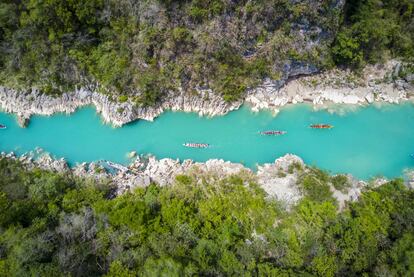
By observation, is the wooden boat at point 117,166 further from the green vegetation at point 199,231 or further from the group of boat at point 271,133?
the group of boat at point 271,133

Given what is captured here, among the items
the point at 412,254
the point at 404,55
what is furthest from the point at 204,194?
the point at 404,55

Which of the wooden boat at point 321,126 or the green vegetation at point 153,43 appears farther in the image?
the wooden boat at point 321,126

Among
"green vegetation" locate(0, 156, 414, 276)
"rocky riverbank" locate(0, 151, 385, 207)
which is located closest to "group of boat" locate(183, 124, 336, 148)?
"rocky riverbank" locate(0, 151, 385, 207)

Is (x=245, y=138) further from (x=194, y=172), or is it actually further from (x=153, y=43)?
(x=153, y=43)

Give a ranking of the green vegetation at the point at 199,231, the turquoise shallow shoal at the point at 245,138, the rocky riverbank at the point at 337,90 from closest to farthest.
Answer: the green vegetation at the point at 199,231 → the turquoise shallow shoal at the point at 245,138 → the rocky riverbank at the point at 337,90

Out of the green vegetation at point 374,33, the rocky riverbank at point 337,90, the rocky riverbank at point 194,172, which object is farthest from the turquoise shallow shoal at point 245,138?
the green vegetation at point 374,33

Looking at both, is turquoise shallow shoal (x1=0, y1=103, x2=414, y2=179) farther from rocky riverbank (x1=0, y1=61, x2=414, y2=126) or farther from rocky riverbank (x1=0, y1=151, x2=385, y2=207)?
rocky riverbank (x1=0, y1=151, x2=385, y2=207)

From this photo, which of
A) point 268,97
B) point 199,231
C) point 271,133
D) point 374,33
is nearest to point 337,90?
point 374,33
